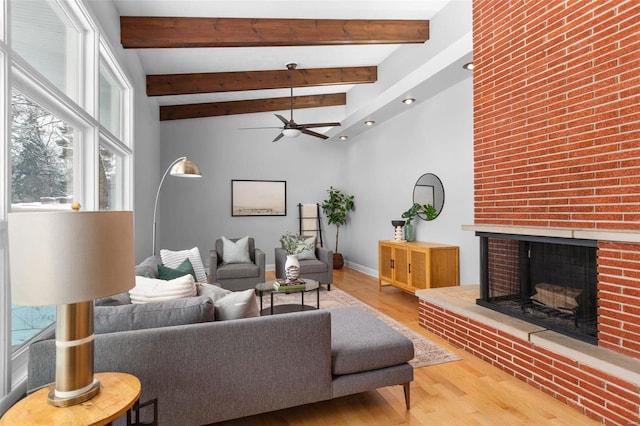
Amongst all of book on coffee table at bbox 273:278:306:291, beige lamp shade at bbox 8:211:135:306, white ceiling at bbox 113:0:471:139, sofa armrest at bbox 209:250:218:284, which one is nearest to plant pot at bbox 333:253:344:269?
white ceiling at bbox 113:0:471:139

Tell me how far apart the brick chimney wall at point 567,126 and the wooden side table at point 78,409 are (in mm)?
2625

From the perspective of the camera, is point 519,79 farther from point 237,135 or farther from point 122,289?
point 237,135

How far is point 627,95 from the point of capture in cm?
215

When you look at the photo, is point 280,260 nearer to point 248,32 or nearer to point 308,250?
point 308,250

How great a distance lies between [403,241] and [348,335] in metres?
3.16

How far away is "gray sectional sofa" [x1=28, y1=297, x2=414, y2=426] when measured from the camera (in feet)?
5.51

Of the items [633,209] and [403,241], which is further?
[403,241]

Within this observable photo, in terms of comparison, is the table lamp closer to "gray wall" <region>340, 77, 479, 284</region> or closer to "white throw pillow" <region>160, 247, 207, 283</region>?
"white throw pillow" <region>160, 247, 207, 283</region>

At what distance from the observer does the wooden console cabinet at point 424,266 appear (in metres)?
4.46

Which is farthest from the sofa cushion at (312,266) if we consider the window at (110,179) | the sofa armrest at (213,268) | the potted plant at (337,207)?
the window at (110,179)

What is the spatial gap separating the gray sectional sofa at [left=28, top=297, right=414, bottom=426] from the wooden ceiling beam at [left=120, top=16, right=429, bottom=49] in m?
2.76

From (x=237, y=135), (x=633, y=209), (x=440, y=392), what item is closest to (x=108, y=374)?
(x=440, y=392)

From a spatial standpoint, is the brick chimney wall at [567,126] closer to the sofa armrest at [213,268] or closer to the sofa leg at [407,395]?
the sofa leg at [407,395]

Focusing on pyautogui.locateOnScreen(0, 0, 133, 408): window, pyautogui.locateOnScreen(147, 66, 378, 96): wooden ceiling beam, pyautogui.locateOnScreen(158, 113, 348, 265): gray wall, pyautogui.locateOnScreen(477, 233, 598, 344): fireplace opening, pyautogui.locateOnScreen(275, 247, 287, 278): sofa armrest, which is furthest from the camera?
pyautogui.locateOnScreen(158, 113, 348, 265): gray wall
